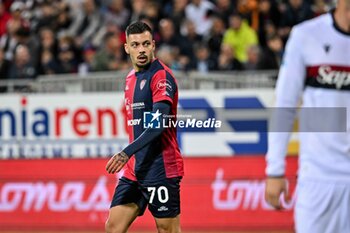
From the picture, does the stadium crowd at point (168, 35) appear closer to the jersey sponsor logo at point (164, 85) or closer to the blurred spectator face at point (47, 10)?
the blurred spectator face at point (47, 10)

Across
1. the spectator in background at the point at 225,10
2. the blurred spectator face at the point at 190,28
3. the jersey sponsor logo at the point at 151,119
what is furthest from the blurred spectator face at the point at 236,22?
the jersey sponsor logo at the point at 151,119

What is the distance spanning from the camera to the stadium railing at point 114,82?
569 inches

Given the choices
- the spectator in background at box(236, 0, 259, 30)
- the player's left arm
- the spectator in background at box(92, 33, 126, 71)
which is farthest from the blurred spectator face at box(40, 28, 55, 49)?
the player's left arm

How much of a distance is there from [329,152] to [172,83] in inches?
107

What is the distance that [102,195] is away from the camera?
41.5ft

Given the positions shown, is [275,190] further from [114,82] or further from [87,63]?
[87,63]

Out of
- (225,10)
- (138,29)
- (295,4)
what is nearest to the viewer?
(138,29)

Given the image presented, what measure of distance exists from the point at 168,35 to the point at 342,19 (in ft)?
37.2

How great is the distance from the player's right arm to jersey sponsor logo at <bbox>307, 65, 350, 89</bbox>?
8 cm

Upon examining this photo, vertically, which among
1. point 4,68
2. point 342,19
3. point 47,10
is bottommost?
point 4,68

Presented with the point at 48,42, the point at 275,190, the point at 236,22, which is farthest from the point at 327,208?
the point at 48,42

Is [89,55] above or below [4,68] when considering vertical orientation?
above

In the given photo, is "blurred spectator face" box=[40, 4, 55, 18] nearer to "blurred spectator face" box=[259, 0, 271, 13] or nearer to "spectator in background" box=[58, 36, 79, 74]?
"spectator in background" box=[58, 36, 79, 74]

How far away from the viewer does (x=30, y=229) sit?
12578 mm
